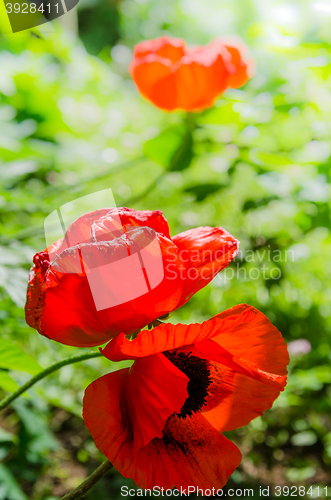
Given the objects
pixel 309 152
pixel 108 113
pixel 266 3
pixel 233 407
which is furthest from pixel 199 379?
pixel 266 3

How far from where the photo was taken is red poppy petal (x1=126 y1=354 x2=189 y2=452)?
0.72ft

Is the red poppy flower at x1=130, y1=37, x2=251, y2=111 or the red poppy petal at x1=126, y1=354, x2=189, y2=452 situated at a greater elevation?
the red poppy flower at x1=130, y1=37, x2=251, y2=111

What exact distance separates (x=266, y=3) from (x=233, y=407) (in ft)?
3.87

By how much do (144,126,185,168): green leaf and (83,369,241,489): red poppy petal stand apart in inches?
19.4

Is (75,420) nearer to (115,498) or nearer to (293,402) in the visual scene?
(115,498)

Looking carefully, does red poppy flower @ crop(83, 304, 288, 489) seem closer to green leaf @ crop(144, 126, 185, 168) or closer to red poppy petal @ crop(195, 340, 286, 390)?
red poppy petal @ crop(195, 340, 286, 390)

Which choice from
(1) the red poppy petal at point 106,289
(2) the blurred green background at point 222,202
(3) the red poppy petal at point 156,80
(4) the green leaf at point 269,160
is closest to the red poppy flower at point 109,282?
(1) the red poppy petal at point 106,289

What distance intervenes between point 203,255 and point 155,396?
93 millimetres

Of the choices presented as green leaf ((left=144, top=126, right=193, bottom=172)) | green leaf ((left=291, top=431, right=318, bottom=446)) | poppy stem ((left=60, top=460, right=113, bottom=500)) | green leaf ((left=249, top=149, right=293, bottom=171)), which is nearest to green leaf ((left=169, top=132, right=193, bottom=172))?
green leaf ((left=144, top=126, right=193, bottom=172))

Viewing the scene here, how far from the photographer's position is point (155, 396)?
0.22 meters

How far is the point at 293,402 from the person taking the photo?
809 mm

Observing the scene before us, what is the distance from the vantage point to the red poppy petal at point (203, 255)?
0.25 meters

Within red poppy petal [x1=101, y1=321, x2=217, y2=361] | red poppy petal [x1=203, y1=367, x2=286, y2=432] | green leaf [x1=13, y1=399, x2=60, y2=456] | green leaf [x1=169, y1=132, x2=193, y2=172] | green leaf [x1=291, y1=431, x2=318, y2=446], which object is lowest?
green leaf [x1=291, y1=431, x2=318, y2=446]

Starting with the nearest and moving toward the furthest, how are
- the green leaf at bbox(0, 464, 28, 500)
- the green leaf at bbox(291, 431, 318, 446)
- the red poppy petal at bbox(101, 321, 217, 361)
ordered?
1. the red poppy petal at bbox(101, 321, 217, 361)
2. the green leaf at bbox(0, 464, 28, 500)
3. the green leaf at bbox(291, 431, 318, 446)
